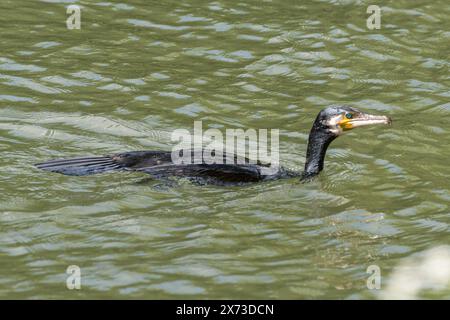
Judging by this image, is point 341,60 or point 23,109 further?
point 341,60

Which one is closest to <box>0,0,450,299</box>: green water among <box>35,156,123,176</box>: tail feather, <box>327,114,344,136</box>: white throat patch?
<box>35,156,123,176</box>: tail feather

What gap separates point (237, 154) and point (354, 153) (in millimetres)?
1503

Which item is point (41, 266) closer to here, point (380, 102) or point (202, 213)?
point (202, 213)

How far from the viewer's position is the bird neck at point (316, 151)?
500 inches

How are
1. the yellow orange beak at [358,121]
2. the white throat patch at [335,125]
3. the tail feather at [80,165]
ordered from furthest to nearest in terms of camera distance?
the white throat patch at [335,125], the yellow orange beak at [358,121], the tail feather at [80,165]

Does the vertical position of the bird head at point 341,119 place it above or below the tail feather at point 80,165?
above

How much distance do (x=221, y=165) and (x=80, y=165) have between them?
1.66 m

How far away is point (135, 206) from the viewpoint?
11344mm

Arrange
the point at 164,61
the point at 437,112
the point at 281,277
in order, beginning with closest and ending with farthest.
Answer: the point at 281,277 → the point at 437,112 → the point at 164,61

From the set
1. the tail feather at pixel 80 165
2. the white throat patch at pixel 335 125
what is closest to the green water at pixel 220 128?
the tail feather at pixel 80 165

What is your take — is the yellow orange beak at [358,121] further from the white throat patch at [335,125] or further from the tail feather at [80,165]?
the tail feather at [80,165]

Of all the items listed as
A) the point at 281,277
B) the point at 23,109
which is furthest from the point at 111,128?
the point at 281,277

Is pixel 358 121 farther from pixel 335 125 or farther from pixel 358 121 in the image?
pixel 335 125

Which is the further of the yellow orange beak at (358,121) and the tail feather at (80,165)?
the yellow orange beak at (358,121)
